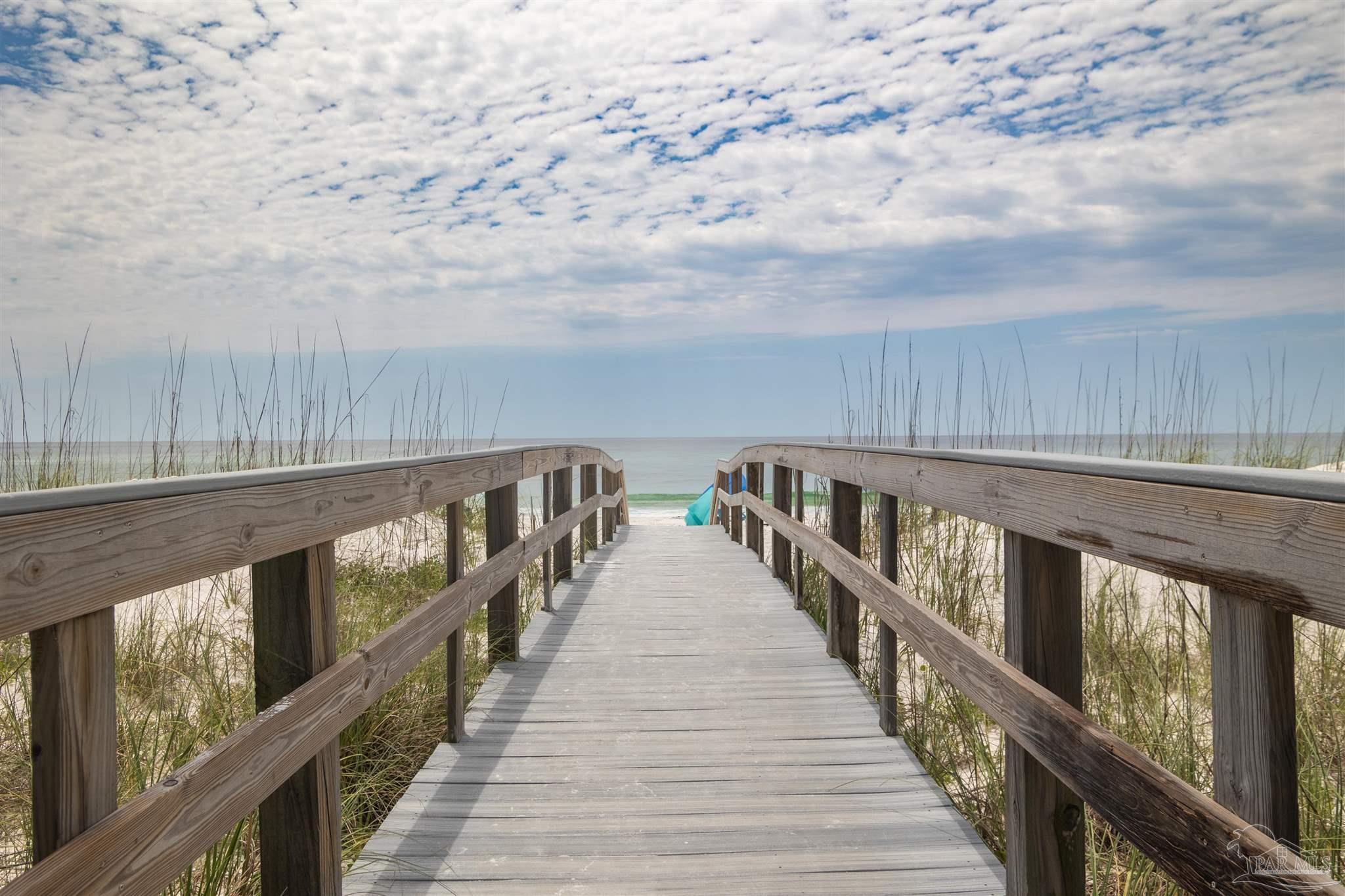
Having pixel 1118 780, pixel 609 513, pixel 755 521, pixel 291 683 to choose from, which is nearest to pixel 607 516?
pixel 609 513

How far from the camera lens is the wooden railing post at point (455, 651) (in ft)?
9.70

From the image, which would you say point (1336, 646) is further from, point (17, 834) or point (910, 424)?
point (17, 834)

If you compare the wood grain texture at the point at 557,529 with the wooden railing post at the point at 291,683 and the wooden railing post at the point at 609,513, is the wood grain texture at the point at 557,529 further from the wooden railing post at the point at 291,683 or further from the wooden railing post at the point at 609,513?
the wooden railing post at the point at 291,683

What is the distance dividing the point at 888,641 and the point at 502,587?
1693 mm

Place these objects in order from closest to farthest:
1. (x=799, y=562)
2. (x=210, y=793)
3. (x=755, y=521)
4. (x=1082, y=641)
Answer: (x=210, y=793)
(x=1082, y=641)
(x=799, y=562)
(x=755, y=521)

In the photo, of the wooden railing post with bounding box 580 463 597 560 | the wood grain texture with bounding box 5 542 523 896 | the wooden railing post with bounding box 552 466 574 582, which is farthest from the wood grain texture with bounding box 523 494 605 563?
the wood grain texture with bounding box 5 542 523 896

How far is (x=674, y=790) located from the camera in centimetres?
260

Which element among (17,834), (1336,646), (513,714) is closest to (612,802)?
(513,714)

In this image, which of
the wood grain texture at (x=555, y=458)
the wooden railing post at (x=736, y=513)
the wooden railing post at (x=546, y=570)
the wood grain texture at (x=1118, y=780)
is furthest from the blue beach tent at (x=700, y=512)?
the wood grain texture at (x=1118, y=780)

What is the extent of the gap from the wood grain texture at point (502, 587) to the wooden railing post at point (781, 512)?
1.95 meters

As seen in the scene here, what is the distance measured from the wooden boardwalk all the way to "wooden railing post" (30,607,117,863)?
44.3 inches

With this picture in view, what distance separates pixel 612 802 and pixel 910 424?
522cm

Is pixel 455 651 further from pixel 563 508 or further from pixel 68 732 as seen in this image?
pixel 563 508

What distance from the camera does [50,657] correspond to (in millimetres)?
1059
